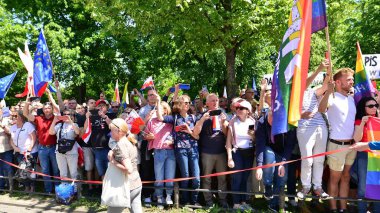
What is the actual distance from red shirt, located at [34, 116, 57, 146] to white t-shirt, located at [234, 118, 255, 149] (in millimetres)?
3924

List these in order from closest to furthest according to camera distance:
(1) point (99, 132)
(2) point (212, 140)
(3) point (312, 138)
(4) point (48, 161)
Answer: (3) point (312, 138)
(2) point (212, 140)
(1) point (99, 132)
(4) point (48, 161)

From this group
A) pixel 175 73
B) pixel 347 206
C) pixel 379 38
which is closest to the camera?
pixel 347 206

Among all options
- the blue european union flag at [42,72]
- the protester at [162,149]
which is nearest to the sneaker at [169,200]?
the protester at [162,149]

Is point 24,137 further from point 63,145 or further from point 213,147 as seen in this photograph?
point 213,147

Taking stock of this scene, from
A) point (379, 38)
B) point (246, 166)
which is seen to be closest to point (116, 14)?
point (246, 166)

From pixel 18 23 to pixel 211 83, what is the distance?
1085cm

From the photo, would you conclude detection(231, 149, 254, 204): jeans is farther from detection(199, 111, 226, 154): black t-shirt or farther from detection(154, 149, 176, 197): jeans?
detection(154, 149, 176, 197): jeans

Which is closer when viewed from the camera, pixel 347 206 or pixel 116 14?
pixel 347 206

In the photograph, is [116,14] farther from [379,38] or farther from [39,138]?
[379,38]

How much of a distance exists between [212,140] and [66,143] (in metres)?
2.98

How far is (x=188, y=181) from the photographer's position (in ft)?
22.1

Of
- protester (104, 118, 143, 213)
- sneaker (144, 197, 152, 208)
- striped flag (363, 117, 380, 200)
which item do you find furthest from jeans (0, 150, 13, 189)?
striped flag (363, 117, 380, 200)

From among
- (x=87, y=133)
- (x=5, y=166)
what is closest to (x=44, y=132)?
(x=87, y=133)

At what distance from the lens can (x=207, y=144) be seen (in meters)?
6.54
